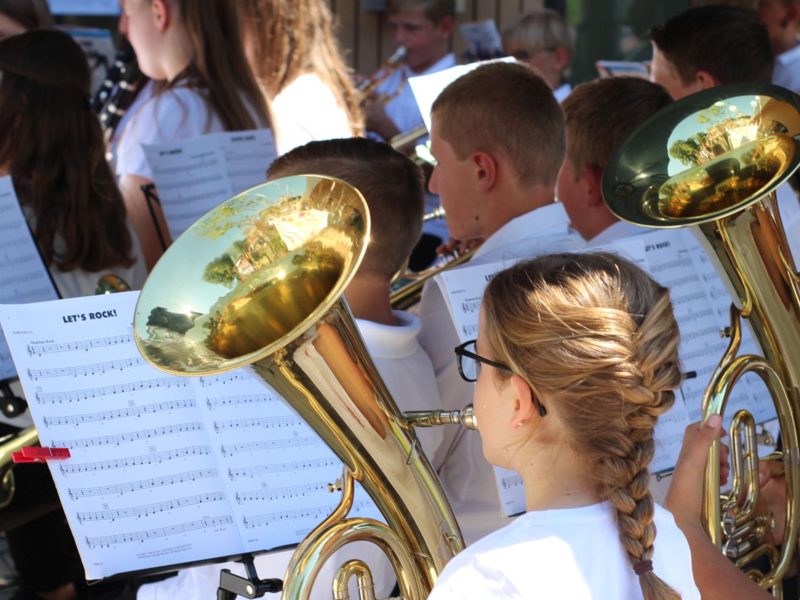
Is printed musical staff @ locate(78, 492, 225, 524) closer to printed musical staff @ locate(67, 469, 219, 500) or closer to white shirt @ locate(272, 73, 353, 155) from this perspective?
printed musical staff @ locate(67, 469, 219, 500)

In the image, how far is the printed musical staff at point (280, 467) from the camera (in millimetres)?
1450

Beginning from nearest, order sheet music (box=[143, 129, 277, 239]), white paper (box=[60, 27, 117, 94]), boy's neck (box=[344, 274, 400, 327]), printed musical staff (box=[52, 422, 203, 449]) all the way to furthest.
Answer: printed musical staff (box=[52, 422, 203, 449]), boy's neck (box=[344, 274, 400, 327]), sheet music (box=[143, 129, 277, 239]), white paper (box=[60, 27, 117, 94])

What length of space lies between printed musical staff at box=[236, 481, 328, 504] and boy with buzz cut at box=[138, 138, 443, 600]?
14 cm

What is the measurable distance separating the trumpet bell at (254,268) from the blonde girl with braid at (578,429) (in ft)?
0.81

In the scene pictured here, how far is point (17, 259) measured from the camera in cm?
224

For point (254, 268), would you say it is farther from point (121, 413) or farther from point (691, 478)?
point (691, 478)

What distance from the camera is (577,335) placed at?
1.12 m

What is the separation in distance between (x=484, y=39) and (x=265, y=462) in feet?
12.8

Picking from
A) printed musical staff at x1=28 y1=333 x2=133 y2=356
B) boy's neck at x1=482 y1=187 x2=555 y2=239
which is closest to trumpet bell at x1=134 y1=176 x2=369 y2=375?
printed musical staff at x1=28 y1=333 x2=133 y2=356

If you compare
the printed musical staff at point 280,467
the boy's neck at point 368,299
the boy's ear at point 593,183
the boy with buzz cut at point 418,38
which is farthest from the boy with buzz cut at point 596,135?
the boy with buzz cut at point 418,38

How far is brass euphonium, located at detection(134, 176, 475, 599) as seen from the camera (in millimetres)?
1220

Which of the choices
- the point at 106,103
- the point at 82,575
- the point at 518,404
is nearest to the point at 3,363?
the point at 82,575

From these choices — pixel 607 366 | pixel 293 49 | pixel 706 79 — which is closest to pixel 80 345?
pixel 607 366

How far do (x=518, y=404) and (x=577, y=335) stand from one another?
12 centimetres
